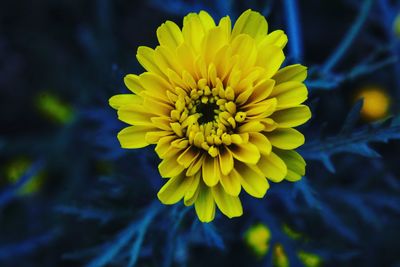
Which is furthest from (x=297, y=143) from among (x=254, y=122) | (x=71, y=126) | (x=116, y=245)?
(x=71, y=126)

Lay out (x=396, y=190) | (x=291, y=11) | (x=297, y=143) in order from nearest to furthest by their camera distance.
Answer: (x=297, y=143)
(x=291, y=11)
(x=396, y=190)

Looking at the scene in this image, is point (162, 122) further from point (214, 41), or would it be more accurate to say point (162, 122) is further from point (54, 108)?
point (54, 108)

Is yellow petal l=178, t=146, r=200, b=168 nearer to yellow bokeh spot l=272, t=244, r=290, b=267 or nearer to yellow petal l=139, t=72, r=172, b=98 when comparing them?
yellow petal l=139, t=72, r=172, b=98

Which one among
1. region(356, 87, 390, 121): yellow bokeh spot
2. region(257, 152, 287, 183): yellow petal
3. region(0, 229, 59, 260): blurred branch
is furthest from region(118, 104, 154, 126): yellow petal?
region(356, 87, 390, 121): yellow bokeh spot

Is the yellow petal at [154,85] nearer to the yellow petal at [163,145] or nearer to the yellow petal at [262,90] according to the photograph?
the yellow petal at [163,145]

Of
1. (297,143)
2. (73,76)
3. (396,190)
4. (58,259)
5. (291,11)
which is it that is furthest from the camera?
(73,76)

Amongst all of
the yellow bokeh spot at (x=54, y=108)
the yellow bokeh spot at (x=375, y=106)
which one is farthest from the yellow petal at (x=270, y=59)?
the yellow bokeh spot at (x=54, y=108)

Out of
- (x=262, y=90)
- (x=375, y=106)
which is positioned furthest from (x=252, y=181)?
(x=375, y=106)

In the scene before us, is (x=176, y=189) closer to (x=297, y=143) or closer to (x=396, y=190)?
(x=297, y=143)
